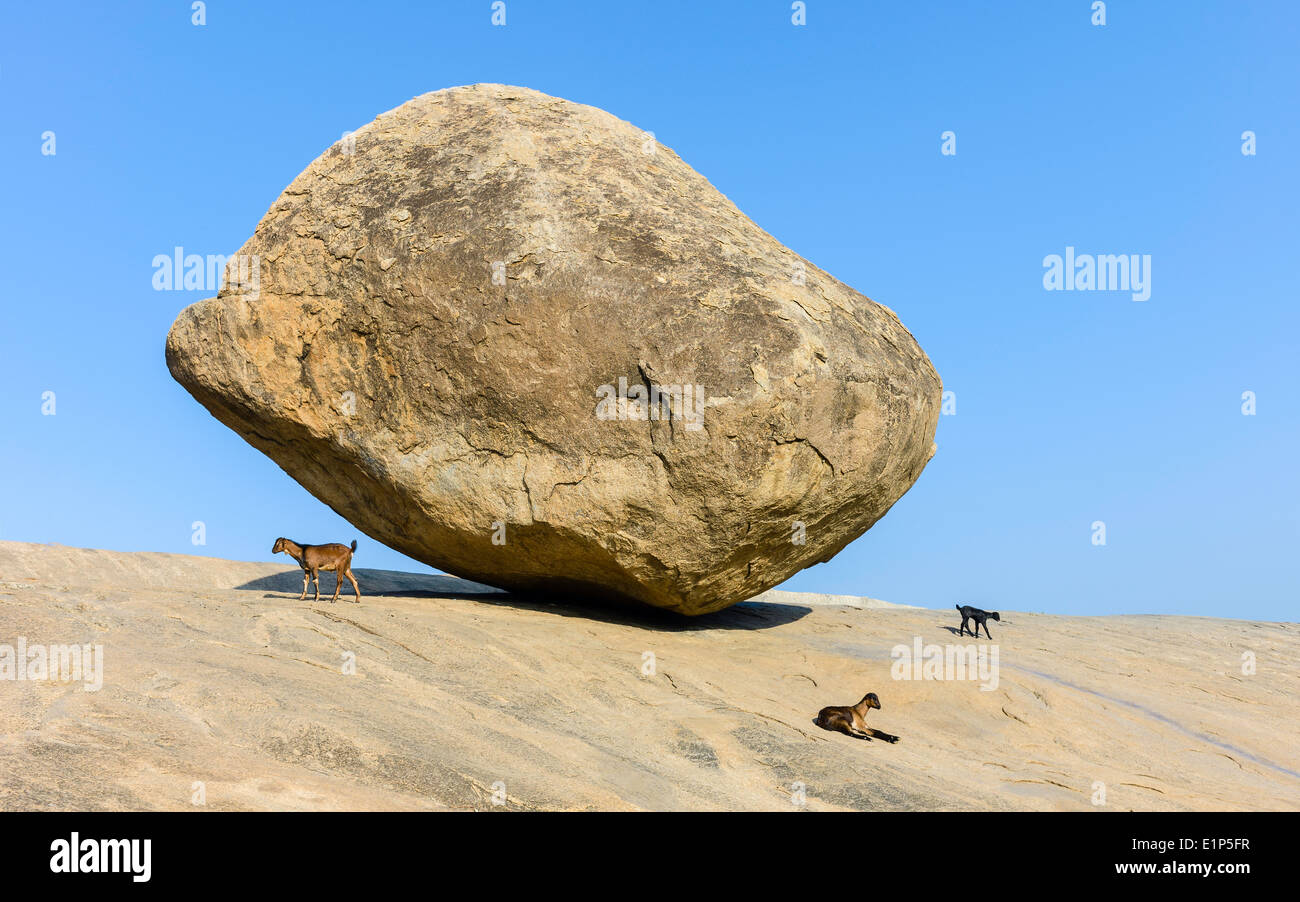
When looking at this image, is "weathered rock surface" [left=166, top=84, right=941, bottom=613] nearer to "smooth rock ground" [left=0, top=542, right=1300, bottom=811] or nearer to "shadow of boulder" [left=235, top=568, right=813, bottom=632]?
"shadow of boulder" [left=235, top=568, right=813, bottom=632]

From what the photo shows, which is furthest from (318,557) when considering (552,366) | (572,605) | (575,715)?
(575,715)

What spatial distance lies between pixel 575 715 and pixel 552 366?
3.59 metres

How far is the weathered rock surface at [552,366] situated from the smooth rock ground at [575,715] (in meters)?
1.19

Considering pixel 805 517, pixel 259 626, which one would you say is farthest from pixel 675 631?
pixel 259 626

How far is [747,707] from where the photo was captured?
9711mm

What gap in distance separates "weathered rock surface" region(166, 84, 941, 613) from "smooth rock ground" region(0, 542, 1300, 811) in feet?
3.90

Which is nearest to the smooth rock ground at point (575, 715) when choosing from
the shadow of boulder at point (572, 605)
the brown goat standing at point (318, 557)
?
the shadow of boulder at point (572, 605)

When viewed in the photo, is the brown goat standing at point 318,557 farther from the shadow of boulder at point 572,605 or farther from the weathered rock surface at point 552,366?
the weathered rock surface at point 552,366

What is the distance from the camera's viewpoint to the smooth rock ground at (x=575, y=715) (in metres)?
6.39

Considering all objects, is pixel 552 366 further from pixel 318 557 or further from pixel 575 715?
pixel 575 715

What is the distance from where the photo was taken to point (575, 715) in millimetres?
8734

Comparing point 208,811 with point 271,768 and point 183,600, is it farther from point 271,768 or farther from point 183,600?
point 183,600

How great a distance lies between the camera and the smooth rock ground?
6.39 m

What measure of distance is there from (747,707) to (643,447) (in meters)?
2.67
